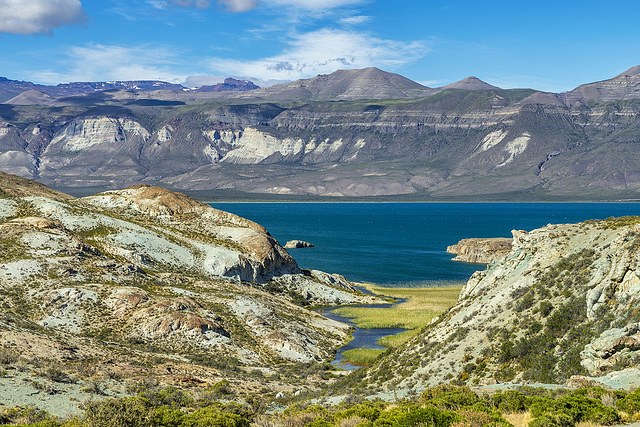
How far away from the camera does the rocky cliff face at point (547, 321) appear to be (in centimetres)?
2775

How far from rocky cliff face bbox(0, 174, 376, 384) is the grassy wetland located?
3.76m

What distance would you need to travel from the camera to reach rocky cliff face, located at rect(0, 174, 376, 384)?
44.1 meters

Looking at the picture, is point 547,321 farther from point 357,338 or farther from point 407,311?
point 407,311

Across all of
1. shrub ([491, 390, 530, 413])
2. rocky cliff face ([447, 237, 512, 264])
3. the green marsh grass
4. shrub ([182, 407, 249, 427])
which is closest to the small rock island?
rocky cliff face ([447, 237, 512, 264])

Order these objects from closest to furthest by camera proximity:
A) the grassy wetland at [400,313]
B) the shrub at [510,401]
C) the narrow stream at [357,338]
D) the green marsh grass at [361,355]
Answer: the shrub at [510,401] < the narrow stream at [357,338] < the green marsh grass at [361,355] < the grassy wetland at [400,313]

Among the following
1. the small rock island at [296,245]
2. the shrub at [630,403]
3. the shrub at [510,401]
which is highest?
the shrub at [630,403]

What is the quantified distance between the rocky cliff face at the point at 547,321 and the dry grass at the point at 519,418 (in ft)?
18.4

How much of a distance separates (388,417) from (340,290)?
218 feet

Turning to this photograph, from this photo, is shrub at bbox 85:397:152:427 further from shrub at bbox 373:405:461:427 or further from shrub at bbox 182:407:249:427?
shrub at bbox 373:405:461:427

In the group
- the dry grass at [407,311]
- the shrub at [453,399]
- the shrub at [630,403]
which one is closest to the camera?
the shrub at [630,403]

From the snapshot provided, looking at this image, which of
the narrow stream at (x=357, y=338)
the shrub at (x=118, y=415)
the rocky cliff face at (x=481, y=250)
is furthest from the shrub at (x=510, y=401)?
the rocky cliff face at (x=481, y=250)

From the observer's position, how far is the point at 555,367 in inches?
1133

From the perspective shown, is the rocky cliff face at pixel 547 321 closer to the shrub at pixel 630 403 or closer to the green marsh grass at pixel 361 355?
the shrub at pixel 630 403

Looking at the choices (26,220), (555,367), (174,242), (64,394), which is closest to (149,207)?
(174,242)
